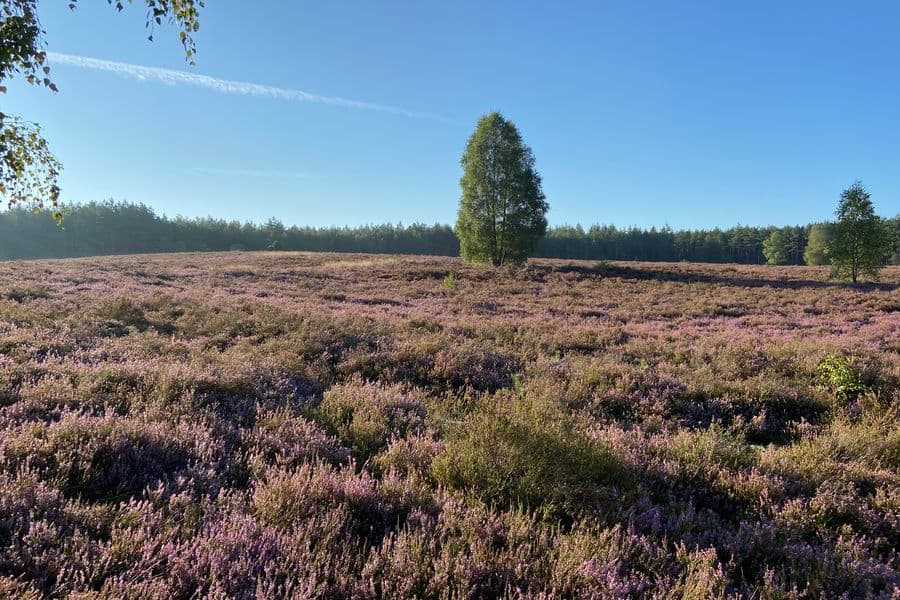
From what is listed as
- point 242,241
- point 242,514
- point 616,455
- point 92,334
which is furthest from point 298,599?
point 242,241

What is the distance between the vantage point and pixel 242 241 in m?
101

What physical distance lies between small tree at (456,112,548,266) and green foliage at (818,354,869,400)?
28.7m

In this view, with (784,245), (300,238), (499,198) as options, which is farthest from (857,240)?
(300,238)

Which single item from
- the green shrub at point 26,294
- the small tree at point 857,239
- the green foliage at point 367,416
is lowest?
the green foliage at point 367,416

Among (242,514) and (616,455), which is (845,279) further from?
(242,514)

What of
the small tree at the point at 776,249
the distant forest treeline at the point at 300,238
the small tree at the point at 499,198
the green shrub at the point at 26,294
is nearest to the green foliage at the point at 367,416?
the green shrub at the point at 26,294

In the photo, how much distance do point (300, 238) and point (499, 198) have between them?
81.0 metres

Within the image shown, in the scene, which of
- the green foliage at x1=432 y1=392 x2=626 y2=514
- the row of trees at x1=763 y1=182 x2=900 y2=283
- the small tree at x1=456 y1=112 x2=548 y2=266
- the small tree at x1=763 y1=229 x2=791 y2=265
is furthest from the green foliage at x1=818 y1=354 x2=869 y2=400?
the small tree at x1=763 y1=229 x2=791 y2=265

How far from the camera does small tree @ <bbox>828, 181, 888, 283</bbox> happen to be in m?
29.8

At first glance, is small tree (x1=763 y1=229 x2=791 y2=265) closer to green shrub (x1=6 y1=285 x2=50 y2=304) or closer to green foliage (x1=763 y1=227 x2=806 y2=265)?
green foliage (x1=763 y1=227 x2=806 y2=265)

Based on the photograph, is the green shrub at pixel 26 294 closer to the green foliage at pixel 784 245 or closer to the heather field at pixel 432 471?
the heather field at pixel 432 471

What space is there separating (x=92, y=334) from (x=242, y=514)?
8.25 meters

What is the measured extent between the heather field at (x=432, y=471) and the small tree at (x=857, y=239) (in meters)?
29.0

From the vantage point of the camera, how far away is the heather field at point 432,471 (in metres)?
2.56
